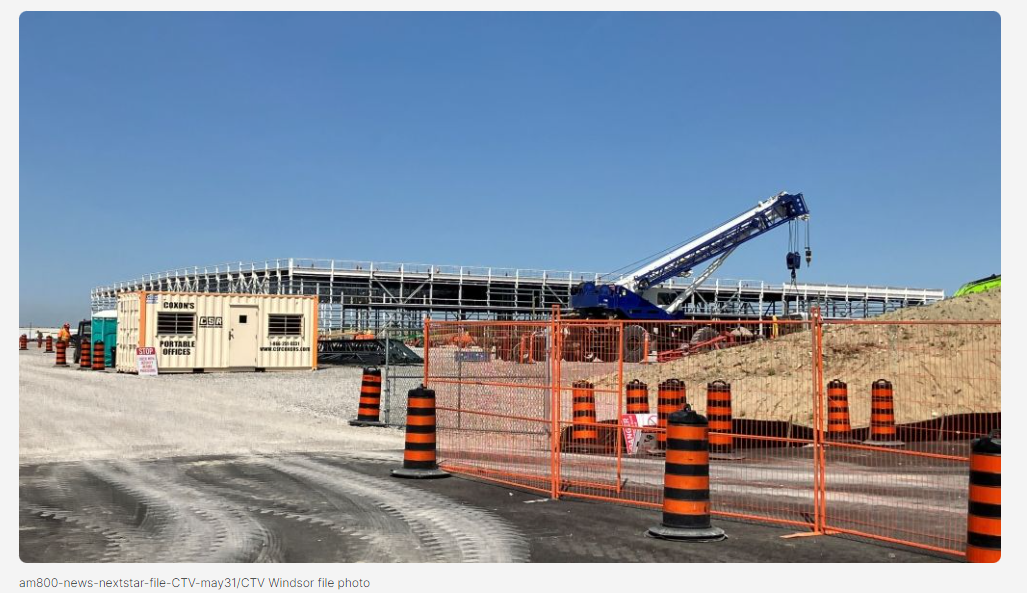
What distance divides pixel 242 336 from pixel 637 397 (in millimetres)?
20847

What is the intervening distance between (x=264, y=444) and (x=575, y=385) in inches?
211

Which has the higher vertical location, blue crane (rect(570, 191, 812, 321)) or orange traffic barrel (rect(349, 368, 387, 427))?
blue crane (rect(570, 191, 812, 321))

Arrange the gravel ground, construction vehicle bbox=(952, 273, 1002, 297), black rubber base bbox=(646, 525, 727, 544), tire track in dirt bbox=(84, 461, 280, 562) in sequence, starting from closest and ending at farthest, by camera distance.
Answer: tire track in dirt bbox=(84, 461, 280, 562), black rubber base bbox=(646, 525, 727, 544), the gravel ground, construction vehicle bbox=(952, 273, 1002, 297)

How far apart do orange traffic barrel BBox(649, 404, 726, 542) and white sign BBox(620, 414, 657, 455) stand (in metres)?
3.83

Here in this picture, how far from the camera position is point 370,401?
57.9 ft

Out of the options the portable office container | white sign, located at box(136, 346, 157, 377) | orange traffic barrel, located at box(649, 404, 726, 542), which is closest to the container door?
the portable office container

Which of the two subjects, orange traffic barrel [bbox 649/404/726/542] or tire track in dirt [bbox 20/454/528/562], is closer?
tire track in dirt [bbox 20/454/528/562]

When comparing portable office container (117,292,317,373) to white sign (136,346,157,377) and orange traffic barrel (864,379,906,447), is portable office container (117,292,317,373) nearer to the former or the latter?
white sign (136,346,157,377)

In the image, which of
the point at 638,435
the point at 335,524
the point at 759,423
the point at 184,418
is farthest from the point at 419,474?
the point at 184,418

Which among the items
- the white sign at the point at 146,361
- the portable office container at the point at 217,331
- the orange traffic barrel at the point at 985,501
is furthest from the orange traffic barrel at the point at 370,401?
the portable office container at the point at 217,331

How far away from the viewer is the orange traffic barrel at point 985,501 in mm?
6469

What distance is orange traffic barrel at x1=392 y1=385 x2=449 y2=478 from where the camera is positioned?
11086mm

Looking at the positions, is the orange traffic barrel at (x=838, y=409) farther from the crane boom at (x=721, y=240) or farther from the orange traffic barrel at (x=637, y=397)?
the crane boom at (x=721, y=240)
